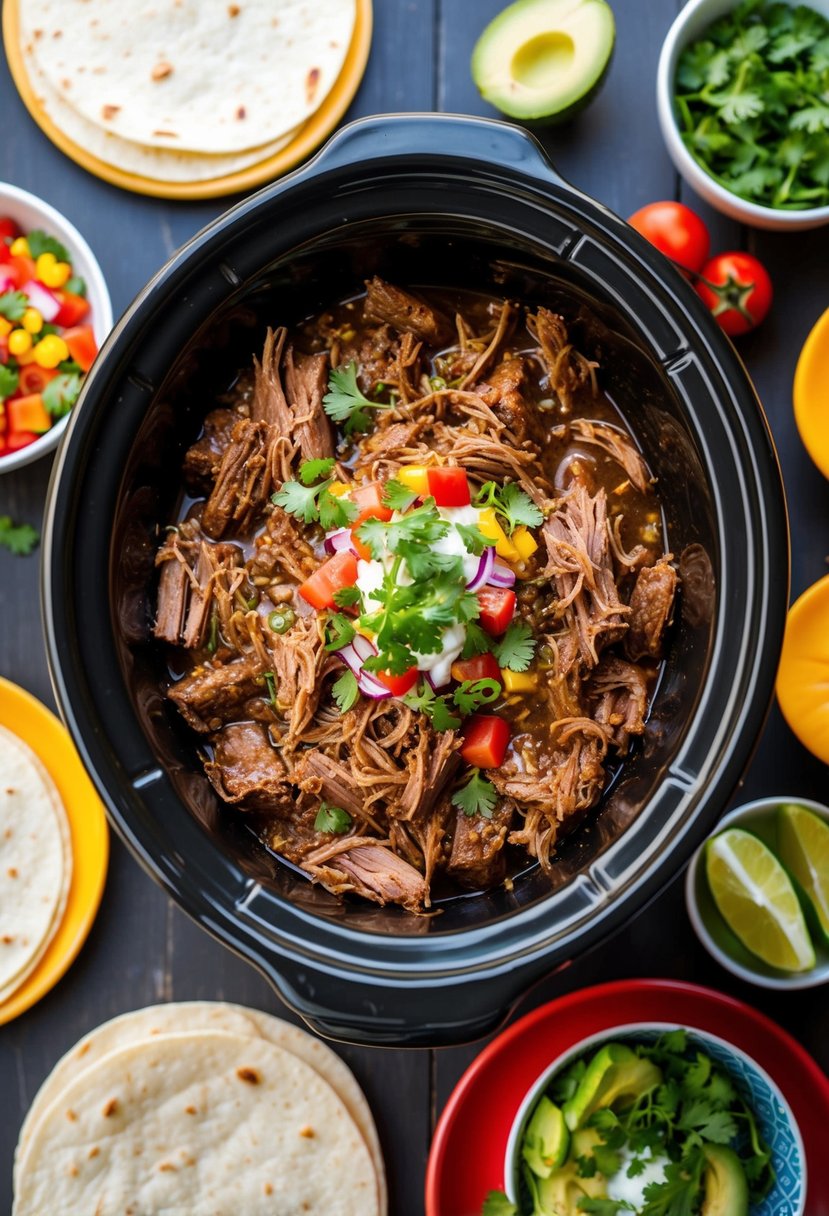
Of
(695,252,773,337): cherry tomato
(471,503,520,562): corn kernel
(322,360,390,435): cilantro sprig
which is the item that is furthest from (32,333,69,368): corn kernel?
(695,252,773,337): cherry tomato

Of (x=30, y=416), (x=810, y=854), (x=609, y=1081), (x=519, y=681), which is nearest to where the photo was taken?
(x=519, y=681)

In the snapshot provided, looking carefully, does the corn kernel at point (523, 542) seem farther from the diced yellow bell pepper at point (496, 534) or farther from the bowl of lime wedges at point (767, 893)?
the bowl of lime wedges at point (767, 893)

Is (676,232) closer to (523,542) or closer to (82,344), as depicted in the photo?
(523,542)

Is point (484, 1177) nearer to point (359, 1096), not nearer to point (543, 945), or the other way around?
point (359, 1096)

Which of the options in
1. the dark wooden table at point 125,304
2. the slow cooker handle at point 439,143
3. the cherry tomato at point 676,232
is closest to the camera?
the slow cooker handle at point 439,143

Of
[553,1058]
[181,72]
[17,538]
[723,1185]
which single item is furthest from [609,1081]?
[181,72]

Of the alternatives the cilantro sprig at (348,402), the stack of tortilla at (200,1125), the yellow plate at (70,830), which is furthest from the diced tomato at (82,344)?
the stack of tortilla at (200,1125)

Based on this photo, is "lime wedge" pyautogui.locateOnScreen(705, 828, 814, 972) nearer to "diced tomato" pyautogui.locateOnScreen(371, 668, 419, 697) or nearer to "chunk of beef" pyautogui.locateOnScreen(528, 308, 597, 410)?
"diced tomato" pyautogui.locateOnScreen(371, 668, 419, 697)
